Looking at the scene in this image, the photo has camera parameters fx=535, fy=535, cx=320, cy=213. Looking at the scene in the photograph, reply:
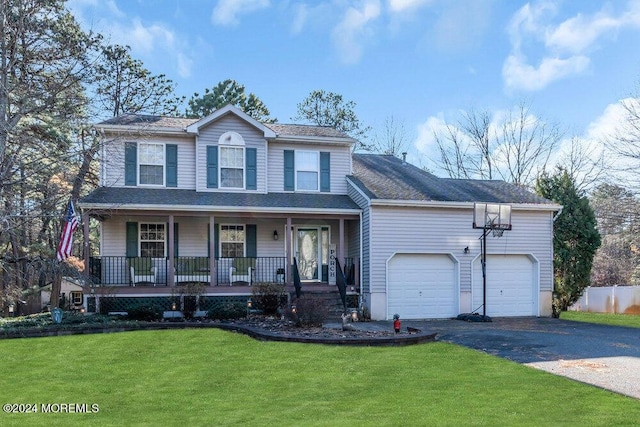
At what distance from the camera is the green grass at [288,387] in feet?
19.6

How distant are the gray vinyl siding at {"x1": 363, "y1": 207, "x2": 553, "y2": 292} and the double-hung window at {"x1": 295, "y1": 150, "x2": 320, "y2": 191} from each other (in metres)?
2.69

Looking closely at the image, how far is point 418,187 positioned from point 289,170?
4.34m

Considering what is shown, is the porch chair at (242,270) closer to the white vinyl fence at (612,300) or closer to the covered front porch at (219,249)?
the covered front porch at (219,249)

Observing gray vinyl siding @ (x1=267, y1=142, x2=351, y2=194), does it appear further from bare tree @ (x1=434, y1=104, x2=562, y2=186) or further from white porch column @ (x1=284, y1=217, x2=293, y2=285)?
bare tree @ (x1=434, y1=104, x2=562, y2=186)

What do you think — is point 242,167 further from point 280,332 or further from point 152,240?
point 280,332

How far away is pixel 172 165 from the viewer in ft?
55.4

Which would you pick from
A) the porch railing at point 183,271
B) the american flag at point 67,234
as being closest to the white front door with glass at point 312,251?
the porch railing at point 183,271

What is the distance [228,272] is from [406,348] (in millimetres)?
7923

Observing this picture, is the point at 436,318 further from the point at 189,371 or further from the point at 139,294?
the point at 189,371

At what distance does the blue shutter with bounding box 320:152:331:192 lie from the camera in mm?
17828

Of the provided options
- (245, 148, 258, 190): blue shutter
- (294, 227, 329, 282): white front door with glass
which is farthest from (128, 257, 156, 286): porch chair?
(294, 227, 329, 282): white front door with glass

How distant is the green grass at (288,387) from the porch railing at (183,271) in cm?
480

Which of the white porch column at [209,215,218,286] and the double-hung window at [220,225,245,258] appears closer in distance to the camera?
the white porch column at [209,215,218,286]

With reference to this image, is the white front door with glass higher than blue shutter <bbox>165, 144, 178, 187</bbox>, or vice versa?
blue shutter <bbox>165, 144, 178, 187</bbox>
